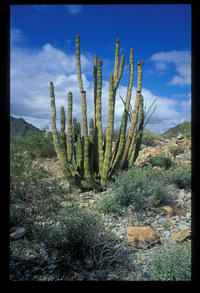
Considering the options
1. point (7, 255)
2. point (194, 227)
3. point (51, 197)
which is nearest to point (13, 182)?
point (51, 197)

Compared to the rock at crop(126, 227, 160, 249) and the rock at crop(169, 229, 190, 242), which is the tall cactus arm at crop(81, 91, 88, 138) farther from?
the rock at crop(169, 229, 190, 242)

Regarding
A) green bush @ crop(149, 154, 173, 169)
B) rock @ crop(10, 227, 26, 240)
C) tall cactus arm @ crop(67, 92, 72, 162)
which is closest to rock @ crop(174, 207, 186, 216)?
green bush @ crop(149, 154, 173, 169)

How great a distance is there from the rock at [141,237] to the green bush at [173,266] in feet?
1.03

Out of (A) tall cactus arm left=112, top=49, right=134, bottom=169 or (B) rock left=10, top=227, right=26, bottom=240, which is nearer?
(B) rock left=10, top=227, right=26, bottom=240

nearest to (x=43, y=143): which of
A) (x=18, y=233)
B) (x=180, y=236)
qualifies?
(x=18, y=233)

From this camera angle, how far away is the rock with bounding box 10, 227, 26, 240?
2387mm

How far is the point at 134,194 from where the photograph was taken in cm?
312

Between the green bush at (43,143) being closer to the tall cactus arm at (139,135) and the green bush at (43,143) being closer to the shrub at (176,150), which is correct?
the tall cactus arm at (139,135)

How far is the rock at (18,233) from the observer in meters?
2.39

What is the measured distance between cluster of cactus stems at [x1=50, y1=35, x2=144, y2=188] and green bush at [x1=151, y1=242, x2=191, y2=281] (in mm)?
1929
